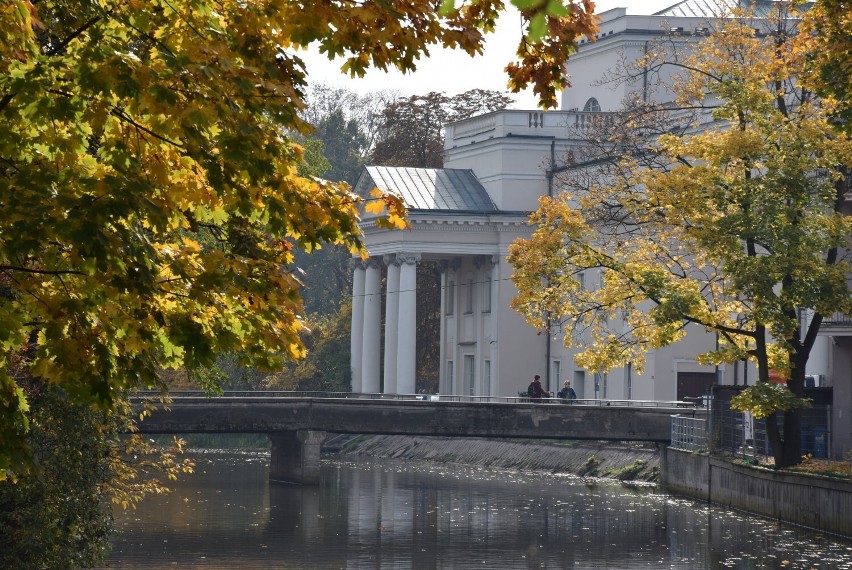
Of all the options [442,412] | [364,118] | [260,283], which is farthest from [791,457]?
[364,118]

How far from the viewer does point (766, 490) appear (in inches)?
1419

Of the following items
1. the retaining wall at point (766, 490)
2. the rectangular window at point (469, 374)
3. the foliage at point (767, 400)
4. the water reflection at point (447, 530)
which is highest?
the rectangular window at point (469, 374)

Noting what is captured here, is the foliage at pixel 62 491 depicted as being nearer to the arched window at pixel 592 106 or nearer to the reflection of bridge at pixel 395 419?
the reflection of bridge at pixel 395 419

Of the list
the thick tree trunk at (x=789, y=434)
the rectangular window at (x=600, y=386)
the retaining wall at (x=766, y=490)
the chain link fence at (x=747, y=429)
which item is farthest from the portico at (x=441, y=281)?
the thick tree trunk at (x=789, y=434)

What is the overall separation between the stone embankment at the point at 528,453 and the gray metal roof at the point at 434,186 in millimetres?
10712

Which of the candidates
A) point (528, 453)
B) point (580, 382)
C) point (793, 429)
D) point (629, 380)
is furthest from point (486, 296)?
point (793, 429)

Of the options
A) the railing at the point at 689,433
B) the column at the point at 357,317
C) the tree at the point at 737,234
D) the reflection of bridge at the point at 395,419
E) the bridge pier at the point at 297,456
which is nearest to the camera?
the tree at the point at 737,234

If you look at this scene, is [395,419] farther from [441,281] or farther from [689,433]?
[441,281]

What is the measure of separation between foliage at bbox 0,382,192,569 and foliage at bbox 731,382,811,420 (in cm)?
1551

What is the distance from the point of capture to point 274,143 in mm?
9914

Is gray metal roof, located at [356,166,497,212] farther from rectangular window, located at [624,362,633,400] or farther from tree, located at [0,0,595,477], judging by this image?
tree, located at [0,0,595,477]

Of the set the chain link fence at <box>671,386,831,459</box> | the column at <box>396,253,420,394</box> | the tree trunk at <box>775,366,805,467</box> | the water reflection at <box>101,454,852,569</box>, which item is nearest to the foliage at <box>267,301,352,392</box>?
the column at <box>396,253,420,394</box>

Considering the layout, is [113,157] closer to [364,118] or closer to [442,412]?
[442,412]

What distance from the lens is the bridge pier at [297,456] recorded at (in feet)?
167
